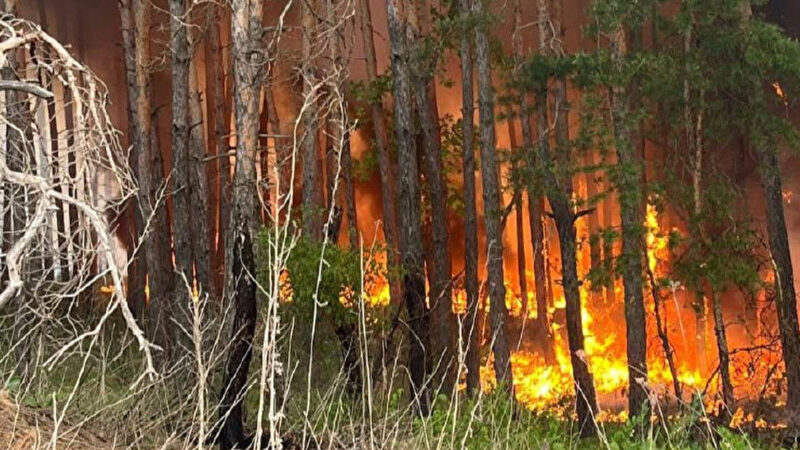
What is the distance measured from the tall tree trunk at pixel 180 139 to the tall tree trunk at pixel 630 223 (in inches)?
235

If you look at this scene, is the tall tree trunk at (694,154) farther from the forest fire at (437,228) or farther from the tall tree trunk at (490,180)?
the tall tree trunk at (490,180)

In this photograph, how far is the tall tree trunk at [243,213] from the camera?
25.9 feet

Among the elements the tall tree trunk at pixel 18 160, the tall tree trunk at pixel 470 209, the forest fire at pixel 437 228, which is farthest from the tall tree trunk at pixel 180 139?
the tall tree trunk at pixel 470 209

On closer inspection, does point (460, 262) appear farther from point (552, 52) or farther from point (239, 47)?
point (239, 47)

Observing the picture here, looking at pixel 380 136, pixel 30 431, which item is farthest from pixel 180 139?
pixel 380 136

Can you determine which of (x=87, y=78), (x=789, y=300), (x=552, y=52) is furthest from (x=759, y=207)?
(x=87, y=78)

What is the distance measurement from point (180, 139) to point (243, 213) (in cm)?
454

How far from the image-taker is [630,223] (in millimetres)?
14172

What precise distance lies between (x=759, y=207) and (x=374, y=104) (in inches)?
349

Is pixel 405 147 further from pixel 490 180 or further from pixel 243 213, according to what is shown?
pixel 243 213

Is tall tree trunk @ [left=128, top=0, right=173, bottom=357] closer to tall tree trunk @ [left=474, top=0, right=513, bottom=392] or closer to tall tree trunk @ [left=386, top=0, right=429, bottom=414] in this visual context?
tall tree trunk @ [left=386, top=0, right=429, bottom=414]

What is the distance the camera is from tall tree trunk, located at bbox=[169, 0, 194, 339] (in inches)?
452

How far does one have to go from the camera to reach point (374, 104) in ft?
62.7

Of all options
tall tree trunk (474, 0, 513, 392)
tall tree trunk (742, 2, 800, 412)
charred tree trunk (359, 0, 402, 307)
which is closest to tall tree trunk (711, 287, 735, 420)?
tall tree trunk (742, 2, 800, 412)
